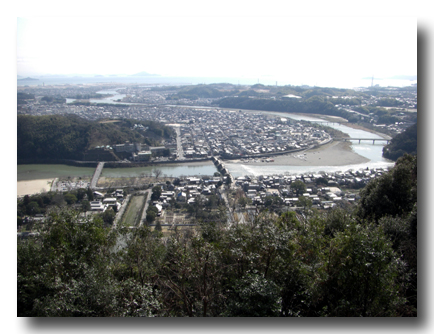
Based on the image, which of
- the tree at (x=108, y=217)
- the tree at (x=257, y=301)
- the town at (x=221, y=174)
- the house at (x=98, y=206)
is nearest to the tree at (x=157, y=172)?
the town at (x=221, y=174)

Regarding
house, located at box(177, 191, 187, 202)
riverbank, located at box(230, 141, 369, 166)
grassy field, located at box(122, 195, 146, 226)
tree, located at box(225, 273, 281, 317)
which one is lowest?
→ grassy field, located at box(122, 195, 146, 226)

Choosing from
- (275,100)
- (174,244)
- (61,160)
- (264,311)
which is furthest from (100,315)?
(275,100)

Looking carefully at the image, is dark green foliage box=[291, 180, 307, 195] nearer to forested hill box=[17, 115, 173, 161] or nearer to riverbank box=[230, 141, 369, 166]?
riverbank box=[230, 141, 369, 166]

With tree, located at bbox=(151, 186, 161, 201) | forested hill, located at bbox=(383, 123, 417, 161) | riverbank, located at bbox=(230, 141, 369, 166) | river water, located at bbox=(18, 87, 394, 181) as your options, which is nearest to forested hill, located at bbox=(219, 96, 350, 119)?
riverbank, located at bbox=(230, 141, 369, 166)

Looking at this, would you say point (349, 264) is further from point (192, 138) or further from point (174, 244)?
point (192, 138)

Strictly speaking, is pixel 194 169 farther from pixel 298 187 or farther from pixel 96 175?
pixel 298 187

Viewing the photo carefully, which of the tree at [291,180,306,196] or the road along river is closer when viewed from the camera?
the tree at [291,180,306,196]
